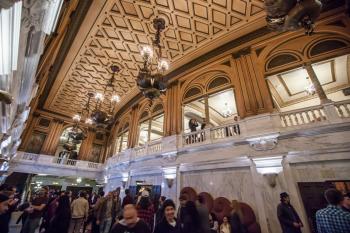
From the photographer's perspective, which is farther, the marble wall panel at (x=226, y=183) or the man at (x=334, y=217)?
the marble wall panel at (x=226, y=183)

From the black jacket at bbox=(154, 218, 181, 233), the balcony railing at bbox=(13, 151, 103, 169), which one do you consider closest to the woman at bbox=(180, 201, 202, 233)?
the black jacket at bbox=(154, 218, 181, 233)

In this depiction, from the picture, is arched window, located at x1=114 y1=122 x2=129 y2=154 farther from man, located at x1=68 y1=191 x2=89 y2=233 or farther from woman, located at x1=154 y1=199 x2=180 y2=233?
woman, located at x1=154 y1=199 x2=180 y2=233

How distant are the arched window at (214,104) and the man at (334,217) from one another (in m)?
4.87

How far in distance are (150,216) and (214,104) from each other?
24.0ft

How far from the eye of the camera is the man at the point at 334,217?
1.99 m

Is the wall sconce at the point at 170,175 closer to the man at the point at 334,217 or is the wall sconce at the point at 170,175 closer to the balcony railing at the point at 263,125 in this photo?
the balcony railing at the point at 263,125

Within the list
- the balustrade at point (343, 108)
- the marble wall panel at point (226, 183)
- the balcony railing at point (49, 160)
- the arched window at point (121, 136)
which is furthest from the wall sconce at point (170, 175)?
the balcony railing at point (49, 160)

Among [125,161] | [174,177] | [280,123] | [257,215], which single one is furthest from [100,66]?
[257,215]

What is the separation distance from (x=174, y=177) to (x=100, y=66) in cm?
695

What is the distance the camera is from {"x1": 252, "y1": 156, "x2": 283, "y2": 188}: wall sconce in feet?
15.2

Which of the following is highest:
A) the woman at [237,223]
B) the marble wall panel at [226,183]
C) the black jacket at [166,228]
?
the marble wall panel at [226,183]

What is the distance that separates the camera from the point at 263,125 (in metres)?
5.17

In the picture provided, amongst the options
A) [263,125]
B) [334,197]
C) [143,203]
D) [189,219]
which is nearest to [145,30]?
[263,125]

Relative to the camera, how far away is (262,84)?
595 centimetres
